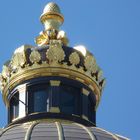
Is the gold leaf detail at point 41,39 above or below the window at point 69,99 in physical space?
above

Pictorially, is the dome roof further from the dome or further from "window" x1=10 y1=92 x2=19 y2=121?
"window" x1=10 y1=92 x2=19 y2=121

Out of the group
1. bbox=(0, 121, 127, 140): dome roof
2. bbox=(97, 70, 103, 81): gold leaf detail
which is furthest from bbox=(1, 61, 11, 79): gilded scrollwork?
bbox=(97, 70, 103, 81): gold leaf detail

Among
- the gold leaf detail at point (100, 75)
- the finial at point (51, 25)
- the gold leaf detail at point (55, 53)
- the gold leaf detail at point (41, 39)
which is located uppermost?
the finial at point (51, 25)

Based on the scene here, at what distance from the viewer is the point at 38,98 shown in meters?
81.4

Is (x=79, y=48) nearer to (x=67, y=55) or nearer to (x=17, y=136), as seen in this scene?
(x=67, y=55)

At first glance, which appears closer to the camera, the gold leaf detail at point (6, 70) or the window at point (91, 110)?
the window at point (91, 110)

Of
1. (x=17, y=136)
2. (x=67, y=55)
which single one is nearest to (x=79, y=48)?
(x=67, y=55)

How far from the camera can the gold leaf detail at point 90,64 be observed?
81762mm

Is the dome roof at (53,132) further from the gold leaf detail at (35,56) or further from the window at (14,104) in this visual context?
the gold leaf detail at (35,56)

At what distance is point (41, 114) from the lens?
80250 mm

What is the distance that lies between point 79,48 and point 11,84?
2665mm

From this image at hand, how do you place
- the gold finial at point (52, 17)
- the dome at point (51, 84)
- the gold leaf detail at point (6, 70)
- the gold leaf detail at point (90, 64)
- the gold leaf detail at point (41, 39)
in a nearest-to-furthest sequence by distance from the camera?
the dome at point (51, 84)
the gold leaf detail at point (90, 64)
the gold leaf detail at point (6, 70)
the gold leaf detail at point (41, 39)
the gold finial at point (52, 17)

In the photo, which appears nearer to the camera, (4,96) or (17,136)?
(17,136)

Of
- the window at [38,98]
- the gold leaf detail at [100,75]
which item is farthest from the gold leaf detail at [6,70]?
the gold leaf detail at [100,75]
